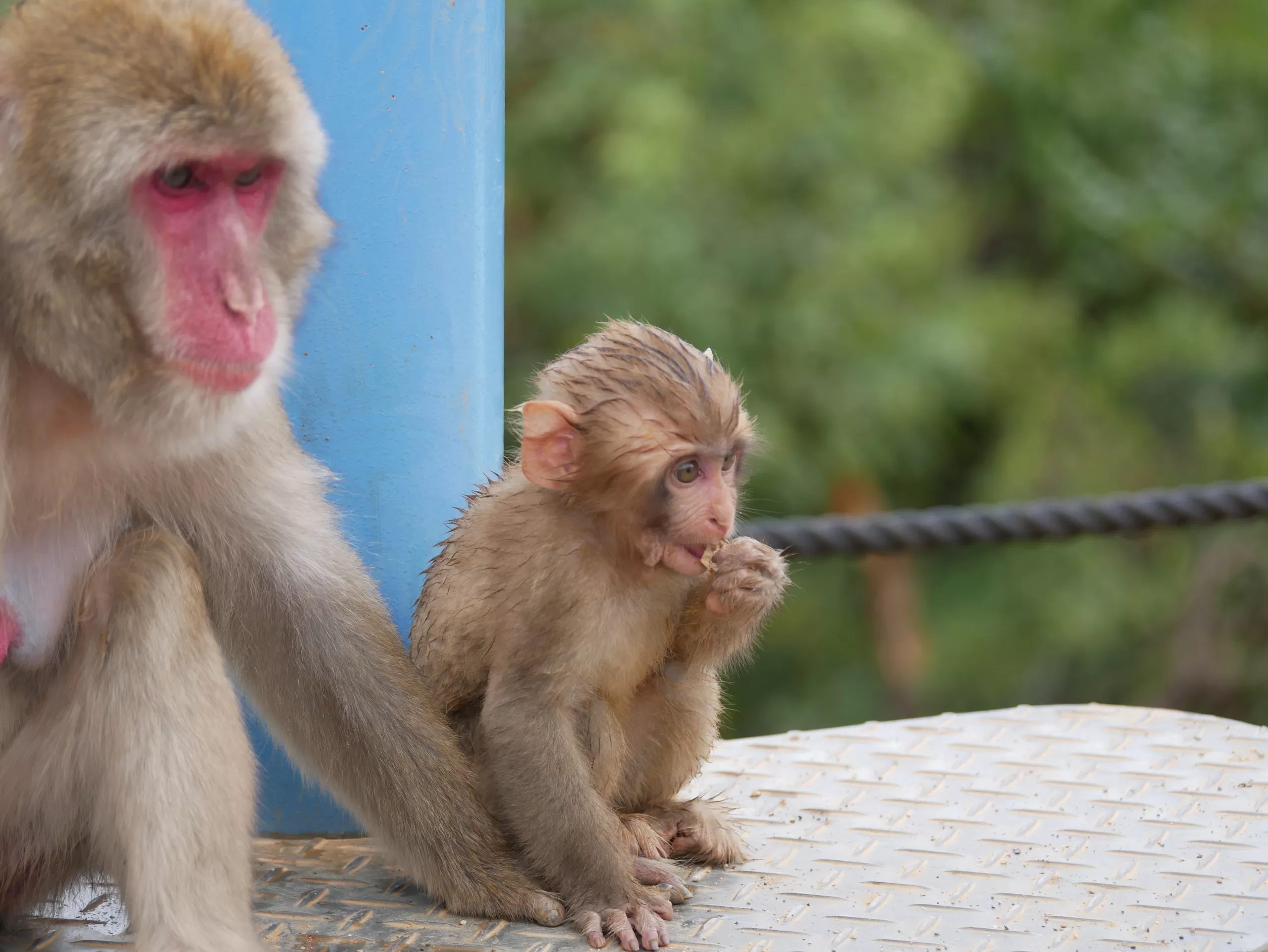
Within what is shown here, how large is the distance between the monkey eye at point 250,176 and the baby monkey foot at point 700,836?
1.29m

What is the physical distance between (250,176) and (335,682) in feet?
2.74

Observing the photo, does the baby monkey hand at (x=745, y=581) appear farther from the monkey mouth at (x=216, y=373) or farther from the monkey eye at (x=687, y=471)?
the monkey mouth at (x=216, y=373)

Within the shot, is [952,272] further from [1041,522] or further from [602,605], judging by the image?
[602,605]

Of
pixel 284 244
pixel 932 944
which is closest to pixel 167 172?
pixel 284 244

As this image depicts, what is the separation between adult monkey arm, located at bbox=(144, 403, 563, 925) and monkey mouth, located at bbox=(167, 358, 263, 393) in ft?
1.12

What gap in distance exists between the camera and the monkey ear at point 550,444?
2.58 metres

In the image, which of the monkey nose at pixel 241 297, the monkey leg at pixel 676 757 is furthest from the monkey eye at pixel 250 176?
the monkey leg at pixel 676 757

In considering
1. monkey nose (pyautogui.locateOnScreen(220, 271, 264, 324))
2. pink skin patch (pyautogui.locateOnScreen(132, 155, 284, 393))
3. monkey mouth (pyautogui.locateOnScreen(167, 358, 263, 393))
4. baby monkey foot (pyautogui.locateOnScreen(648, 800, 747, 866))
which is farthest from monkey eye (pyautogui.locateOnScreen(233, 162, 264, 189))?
baby monkey foot (pyautogui.locateOnScreen(648, 800, 747, 866))

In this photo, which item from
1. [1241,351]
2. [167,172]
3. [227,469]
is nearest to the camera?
[167,172]

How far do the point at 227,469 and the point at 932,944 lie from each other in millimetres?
1258

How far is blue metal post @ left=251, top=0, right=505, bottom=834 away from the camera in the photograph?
9.36 feet

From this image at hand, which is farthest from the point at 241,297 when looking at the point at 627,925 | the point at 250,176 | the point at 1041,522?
the point at 1041,522

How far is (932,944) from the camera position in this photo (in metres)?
2.39

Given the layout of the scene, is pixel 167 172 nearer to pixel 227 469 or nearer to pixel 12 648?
pixel 227 469
